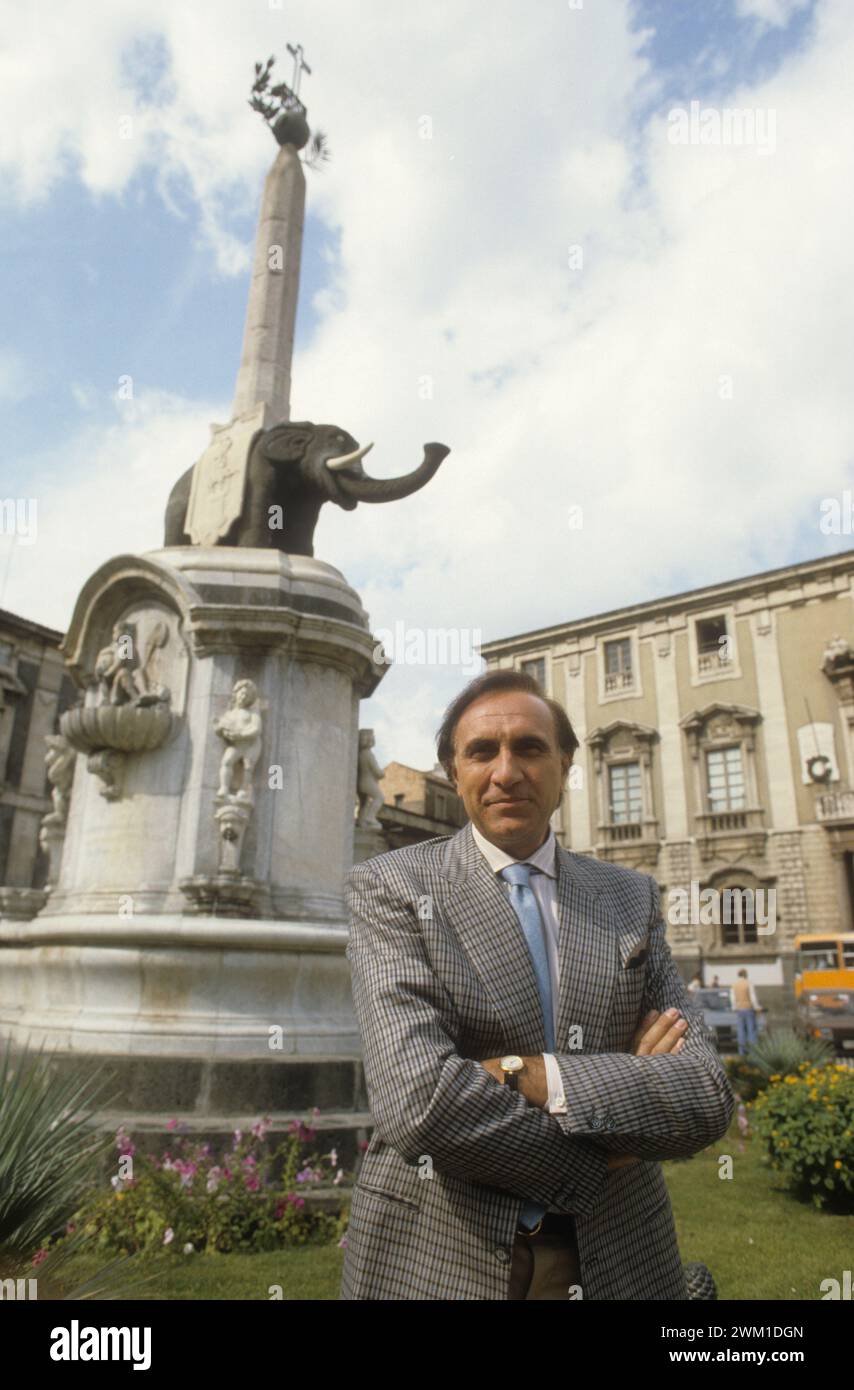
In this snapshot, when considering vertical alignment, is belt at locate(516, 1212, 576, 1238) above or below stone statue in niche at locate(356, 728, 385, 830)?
below

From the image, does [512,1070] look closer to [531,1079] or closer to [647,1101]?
[531,1079]

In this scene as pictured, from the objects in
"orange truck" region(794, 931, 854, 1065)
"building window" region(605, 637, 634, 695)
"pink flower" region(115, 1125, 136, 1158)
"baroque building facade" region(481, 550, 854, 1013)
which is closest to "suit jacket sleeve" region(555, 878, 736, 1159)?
"pink flower" region(115, 1125, 136, 1158)

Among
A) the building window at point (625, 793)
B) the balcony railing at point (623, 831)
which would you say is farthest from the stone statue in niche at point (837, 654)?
the balcony railing at point (623, 831)

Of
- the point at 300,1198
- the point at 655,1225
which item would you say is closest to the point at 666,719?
the point at 300,1198

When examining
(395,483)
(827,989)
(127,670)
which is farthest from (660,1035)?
(827,989)

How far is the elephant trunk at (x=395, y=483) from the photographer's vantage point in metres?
8.68

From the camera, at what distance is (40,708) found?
3325 centimetres

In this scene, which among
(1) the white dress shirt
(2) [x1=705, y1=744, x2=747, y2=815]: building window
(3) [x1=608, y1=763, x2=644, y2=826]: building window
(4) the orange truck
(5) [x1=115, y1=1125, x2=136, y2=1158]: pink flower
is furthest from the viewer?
(3) [x1=608, y1=763, x2=644, y2=826]: building window

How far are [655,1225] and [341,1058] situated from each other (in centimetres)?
495

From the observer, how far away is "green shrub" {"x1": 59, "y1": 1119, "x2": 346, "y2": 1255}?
4.96 meters

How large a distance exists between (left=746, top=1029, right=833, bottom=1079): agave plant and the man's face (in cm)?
1036

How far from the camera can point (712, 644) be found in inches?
1483

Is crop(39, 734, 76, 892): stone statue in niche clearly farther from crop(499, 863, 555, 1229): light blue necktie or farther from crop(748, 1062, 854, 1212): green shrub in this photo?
crop(499, 863, 555, 1229): light blue necktie
